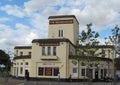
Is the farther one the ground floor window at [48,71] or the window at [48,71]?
the window at [48,71]

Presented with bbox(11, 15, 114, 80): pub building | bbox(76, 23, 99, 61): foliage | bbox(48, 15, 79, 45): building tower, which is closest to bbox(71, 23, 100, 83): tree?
bbox(76, 23, 99, 61): foliage

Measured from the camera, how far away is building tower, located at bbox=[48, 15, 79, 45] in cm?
7787

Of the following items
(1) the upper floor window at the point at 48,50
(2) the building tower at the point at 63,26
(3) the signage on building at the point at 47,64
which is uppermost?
(2) the building tower at the point at 63,26

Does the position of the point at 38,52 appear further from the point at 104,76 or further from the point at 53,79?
the point at 104,76

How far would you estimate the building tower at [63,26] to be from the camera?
77869 millimetres

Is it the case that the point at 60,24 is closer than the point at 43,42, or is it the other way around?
the point at 43,42

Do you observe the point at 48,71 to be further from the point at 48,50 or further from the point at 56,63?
the point at 48,50

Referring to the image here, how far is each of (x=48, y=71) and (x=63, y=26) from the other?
15048 millimetres

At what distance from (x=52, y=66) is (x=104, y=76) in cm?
1117

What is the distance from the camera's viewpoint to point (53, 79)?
2616 inches

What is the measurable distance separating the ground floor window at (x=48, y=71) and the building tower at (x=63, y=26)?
43.9ft

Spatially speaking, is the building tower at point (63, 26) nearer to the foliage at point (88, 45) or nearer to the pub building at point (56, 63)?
the pub building at point (56, 63)

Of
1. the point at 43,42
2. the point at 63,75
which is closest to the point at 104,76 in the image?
the point at 63,75

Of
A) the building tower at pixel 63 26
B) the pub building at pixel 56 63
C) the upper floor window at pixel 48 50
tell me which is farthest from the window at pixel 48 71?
the building tower at pixel 63 26
